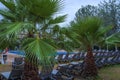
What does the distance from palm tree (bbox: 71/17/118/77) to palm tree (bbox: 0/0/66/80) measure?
3.65 m

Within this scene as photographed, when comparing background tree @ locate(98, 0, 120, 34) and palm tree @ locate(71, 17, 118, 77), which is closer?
palm tree @ locate(71, 17, 118, 77)

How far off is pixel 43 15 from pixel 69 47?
57.4 inches

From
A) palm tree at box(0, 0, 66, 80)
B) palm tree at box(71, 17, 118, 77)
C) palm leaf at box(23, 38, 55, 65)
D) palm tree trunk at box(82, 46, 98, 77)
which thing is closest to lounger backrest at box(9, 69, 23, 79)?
palm tree at box(0, 0, 66, 80)

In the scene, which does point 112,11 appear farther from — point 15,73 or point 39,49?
point 39,49

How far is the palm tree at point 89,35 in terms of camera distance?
9992mm

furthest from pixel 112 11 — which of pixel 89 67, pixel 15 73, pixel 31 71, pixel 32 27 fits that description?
pixel 32 27

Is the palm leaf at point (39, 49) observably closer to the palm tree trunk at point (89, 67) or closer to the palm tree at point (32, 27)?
the palm tree at point (32, 27)

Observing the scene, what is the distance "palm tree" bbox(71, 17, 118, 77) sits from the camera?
9992 millimetres

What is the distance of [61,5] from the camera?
569 centimetres

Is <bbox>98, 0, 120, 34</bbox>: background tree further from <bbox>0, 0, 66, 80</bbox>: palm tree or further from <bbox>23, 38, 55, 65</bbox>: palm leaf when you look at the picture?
<bbox>23, 38, 55, 65</bbox>: palm leaf

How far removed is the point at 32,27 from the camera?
5477 millimetres

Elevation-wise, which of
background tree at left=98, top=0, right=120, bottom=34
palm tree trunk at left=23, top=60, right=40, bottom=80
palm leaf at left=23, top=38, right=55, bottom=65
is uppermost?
background tree at left=98, top=0, right=120, bottom=34

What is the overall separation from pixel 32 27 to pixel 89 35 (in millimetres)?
5275

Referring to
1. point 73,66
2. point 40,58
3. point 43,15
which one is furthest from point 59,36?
point 73,66
